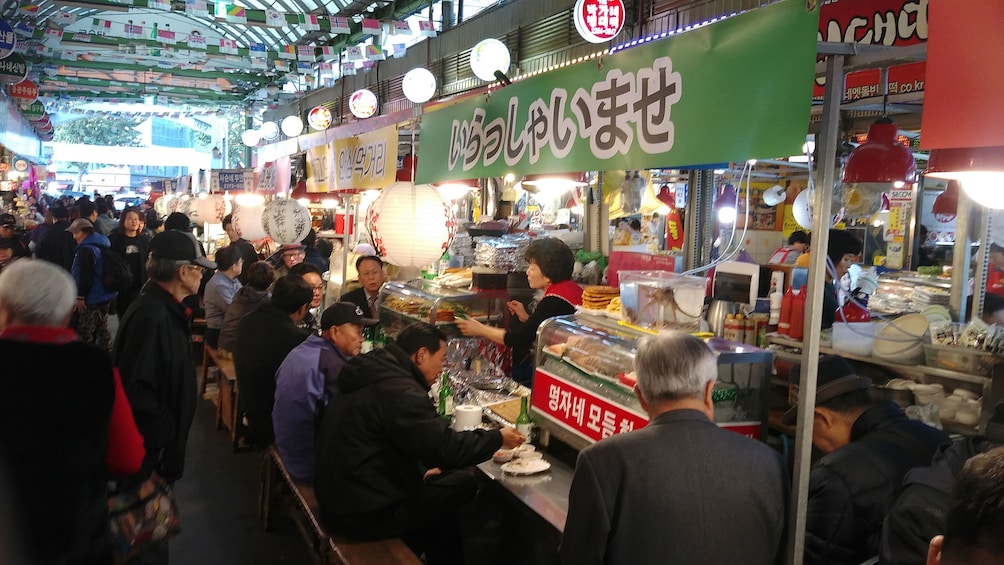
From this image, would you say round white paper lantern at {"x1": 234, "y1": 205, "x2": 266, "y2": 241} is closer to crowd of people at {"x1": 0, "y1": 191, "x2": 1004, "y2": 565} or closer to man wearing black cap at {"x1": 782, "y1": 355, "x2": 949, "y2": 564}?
crowd of people at {"x1": 0, "y1": 191, "x2": 1004, "y2": 565}

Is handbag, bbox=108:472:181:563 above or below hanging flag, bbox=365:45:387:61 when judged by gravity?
below

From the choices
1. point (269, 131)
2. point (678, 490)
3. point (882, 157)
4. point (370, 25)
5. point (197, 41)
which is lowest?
point (678, 490)

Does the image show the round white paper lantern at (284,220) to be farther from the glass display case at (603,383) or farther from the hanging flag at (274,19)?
the glass display case at (603,383)

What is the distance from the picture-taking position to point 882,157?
4113mm

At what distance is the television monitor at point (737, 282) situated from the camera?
5.82 meters

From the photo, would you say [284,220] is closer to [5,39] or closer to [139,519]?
[139,519]

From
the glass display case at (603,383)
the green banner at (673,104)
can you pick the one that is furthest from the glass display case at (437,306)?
the green banner at (673,104)

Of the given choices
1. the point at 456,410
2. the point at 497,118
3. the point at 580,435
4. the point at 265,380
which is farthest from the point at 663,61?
the point at 265,380

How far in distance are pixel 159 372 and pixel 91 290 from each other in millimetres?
5593

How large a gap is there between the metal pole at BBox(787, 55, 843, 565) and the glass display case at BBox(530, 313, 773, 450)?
0.69 meters

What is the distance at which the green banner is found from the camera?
2230 mm

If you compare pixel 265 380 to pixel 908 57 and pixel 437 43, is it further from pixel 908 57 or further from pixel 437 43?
pixel 437 43

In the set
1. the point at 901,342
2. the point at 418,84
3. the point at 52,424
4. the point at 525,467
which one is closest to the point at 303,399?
the point at 525,467

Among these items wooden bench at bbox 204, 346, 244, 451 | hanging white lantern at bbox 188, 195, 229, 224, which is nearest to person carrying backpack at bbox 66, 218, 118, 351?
wooden bench at bbox 204, 346, 244, 451
